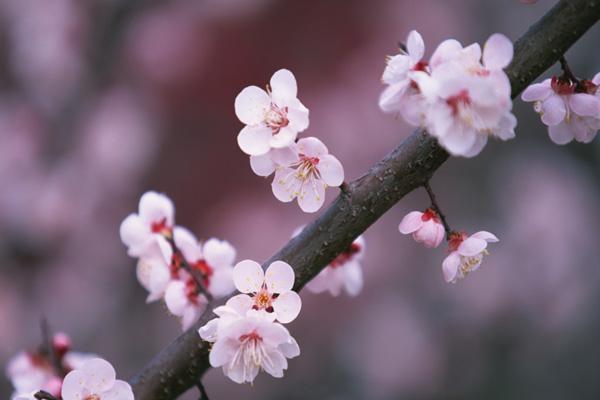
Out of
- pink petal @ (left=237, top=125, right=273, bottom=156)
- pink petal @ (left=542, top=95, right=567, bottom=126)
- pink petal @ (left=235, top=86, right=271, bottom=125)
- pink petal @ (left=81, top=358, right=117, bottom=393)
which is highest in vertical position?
pink petal @ (left=235, top=86, right=271, bottom=125)

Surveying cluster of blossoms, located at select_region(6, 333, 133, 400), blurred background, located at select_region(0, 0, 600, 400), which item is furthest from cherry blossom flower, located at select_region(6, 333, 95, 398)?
blurred background, located at select_region(0, 0, 600, 400)

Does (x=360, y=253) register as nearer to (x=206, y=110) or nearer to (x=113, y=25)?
(x=206, y=110)

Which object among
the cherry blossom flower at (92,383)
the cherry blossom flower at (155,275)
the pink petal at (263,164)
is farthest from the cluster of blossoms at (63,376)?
the pink petal at (263,164)

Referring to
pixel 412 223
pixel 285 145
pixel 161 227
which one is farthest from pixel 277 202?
pixel 285 145

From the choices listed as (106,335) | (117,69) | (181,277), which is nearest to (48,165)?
(117,69)

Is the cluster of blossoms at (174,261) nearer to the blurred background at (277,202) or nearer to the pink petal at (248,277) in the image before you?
the pink petal at (248,277)

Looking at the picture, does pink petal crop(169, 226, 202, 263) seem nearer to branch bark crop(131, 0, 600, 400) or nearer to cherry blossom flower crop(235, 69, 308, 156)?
branch bark crop(131, 0, 600, 400)
